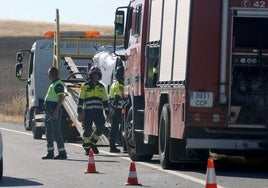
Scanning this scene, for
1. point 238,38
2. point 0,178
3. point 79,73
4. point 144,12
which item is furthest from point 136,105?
point 79,73

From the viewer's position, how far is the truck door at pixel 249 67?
18.1 meters

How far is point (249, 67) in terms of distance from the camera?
18.5m

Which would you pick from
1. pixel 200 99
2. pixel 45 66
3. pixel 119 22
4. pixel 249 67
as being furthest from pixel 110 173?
pixel 45 66

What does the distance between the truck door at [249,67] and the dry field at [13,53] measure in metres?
23.4

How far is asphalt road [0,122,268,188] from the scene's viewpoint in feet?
53.4

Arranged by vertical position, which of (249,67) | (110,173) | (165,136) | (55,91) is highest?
(249,67)

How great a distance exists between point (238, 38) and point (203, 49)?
37.9 inches

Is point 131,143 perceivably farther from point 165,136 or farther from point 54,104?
point 165,136

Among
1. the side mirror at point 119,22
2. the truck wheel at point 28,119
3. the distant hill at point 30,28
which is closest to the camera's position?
the side mirror at point 119,22

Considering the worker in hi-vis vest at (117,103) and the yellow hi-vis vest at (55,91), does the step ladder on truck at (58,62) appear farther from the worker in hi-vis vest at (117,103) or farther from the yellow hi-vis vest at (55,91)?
the yellow hi-vis vest at (55,91)

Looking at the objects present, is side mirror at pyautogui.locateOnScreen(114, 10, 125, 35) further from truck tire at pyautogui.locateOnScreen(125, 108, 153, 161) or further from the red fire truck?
the red fire truck

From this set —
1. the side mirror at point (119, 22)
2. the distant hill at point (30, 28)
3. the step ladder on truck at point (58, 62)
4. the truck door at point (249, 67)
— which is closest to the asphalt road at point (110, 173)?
the truck door at point (249, 67)

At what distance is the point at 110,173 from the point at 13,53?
227 feet

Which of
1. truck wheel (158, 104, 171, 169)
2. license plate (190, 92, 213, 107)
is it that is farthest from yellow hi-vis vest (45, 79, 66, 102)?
license plate (190, 92, 213, 107)
